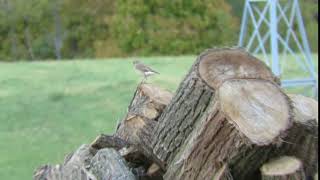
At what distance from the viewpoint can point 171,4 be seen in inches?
784

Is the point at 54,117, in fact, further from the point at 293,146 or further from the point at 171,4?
the point at 171,4

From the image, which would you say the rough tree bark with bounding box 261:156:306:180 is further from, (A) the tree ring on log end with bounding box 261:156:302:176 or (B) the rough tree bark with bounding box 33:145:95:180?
(B) the rough tree bark with bounding box 33:145:95:180

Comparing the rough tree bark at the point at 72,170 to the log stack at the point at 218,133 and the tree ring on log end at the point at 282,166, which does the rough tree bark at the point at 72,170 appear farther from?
the tree ring on log end at the point at 282,166

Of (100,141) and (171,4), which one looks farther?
(171,4)

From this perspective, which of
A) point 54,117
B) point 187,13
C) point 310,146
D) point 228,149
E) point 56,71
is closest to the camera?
point 228,149

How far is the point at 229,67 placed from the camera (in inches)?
120

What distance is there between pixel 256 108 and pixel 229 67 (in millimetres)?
297

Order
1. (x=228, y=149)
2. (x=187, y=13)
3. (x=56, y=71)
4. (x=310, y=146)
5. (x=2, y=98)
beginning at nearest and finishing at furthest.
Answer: (x=228, y=149) → (x=310, y=146) → (x=2, y=98) → (x=56, y=71) → (x=187, y=13)

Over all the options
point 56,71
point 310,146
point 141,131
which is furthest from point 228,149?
point 56,71

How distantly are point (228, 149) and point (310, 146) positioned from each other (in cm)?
42

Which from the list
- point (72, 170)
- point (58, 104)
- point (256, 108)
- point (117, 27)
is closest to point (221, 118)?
point (256, 108)

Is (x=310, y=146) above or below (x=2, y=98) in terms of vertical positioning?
above

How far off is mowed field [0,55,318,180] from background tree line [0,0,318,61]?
34.6 ft

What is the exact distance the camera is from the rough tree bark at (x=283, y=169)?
272cm
